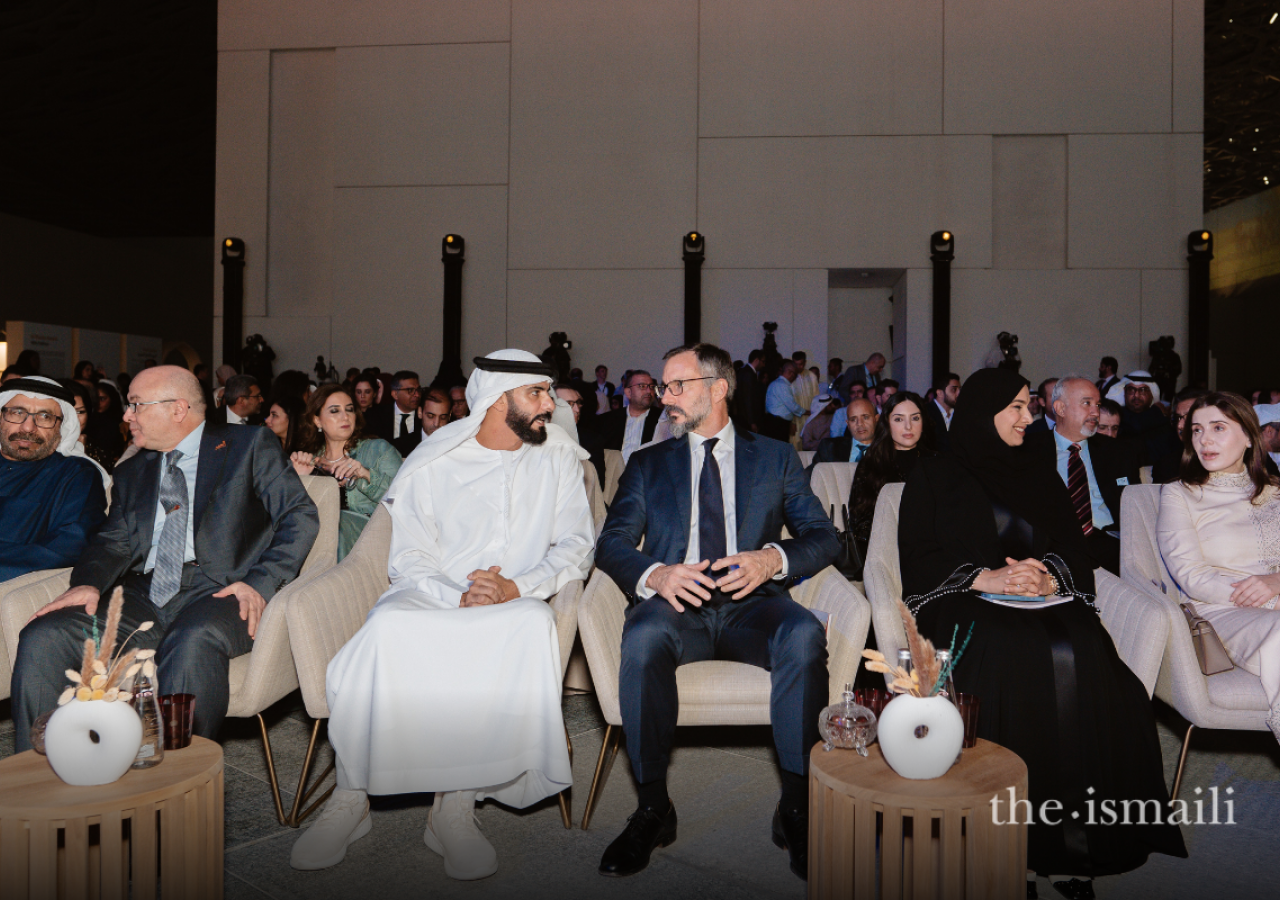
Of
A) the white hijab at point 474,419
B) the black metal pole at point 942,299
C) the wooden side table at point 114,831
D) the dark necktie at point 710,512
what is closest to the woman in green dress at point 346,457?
the white hijab at point 474,419

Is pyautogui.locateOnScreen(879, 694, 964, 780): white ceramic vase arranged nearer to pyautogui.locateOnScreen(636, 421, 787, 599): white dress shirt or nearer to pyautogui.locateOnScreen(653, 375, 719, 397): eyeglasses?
pyautogui.locateOnScreen(636, 421, 787, 599): white dress shirt

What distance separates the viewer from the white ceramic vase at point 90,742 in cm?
188

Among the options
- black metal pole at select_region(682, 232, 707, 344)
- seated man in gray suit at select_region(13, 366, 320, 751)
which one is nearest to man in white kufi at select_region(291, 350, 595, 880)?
seated man in gray suit at select_region(13, 366, 320, 751)

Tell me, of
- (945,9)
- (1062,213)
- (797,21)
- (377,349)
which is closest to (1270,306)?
(1062,213)

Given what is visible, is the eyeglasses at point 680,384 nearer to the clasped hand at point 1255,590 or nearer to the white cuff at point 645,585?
the white cuff at point 645,585

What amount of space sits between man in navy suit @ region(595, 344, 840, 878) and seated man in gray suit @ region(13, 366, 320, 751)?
3.59 ft

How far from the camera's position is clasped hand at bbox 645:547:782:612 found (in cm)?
283

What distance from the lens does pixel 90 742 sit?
1885 millimetres

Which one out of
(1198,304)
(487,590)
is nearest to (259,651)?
(487,590)

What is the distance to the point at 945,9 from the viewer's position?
1141 cm

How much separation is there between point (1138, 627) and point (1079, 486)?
1.79 m

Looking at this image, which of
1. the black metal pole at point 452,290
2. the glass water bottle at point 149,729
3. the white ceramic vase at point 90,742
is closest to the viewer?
the white ceramic vase at point 90,742

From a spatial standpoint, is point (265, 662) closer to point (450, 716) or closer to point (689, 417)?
point (450, 716)

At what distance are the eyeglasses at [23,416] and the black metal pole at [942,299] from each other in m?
9.62
